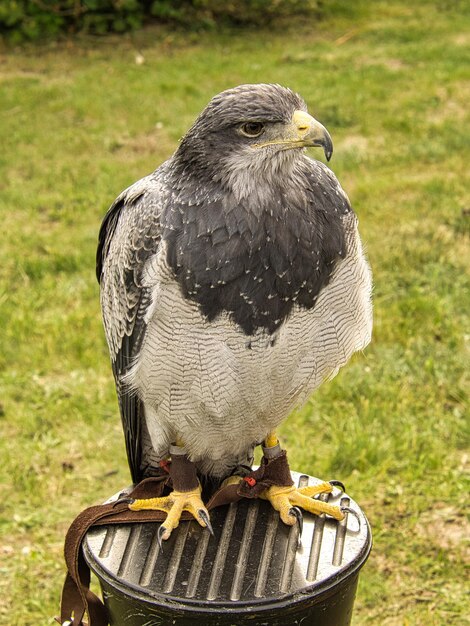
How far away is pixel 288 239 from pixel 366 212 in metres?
4.42

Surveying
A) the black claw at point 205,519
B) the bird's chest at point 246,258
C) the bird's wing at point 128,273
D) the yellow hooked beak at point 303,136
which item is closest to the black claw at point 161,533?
the black claw at point 205,519

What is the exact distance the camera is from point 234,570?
2.86 m

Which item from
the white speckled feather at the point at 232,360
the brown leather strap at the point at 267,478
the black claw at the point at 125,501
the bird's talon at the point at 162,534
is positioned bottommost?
the bird's talon at the point at 162,534

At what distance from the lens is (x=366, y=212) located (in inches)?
277

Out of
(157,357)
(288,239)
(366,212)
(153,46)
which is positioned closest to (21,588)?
(157,357)

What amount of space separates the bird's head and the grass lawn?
2196 millimetres

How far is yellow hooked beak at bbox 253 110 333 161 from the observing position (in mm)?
2641

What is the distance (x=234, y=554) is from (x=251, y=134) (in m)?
1.37

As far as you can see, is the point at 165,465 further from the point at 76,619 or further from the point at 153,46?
the point at 153,46

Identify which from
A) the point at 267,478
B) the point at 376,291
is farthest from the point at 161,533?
the point at 376,291

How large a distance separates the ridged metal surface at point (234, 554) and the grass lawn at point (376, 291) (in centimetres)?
105

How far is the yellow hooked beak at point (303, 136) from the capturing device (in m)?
2.64

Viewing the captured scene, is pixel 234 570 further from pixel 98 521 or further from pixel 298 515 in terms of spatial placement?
pixel 98 521

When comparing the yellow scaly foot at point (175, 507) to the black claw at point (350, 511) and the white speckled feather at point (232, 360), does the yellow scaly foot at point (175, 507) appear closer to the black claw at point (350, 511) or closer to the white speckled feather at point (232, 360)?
the white speckled feather at point (232, 360)
